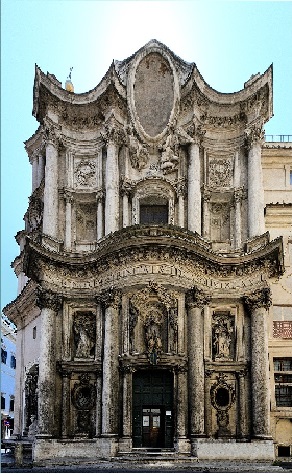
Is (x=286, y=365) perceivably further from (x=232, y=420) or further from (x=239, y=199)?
(x=239, y=199)

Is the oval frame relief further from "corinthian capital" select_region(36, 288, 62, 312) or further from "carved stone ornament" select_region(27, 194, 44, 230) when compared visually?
"corinthian capital" select_region(36, 288, 62, 312)

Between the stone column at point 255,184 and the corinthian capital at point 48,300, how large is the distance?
7890mm

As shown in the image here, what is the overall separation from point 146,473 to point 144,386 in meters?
5.42

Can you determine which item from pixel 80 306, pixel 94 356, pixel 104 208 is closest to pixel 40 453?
pixel 94 356

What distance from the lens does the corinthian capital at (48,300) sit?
2327 centimetres

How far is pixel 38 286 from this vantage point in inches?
925

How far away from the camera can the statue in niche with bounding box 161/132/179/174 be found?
83.3ft

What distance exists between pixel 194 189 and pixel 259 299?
5.03 m

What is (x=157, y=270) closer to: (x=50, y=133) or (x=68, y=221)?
(x=68, y=221)

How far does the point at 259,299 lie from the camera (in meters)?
23.3

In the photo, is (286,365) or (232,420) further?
(286,365)

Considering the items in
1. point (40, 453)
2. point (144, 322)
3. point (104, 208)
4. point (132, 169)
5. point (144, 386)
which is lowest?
point (40, 453)

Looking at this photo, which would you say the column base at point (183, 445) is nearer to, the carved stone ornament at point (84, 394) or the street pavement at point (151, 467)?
the street pavement at point (151, 467)

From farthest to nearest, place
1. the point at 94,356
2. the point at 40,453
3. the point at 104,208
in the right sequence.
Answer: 1. the point at 104,208
2. the point at 94,356
3. the point at 40,453
